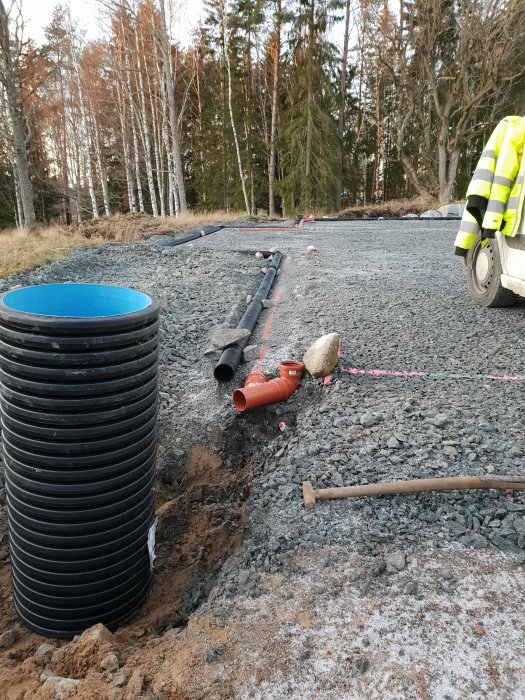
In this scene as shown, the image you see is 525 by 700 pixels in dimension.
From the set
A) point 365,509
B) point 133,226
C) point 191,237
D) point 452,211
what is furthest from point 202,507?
point 452,211

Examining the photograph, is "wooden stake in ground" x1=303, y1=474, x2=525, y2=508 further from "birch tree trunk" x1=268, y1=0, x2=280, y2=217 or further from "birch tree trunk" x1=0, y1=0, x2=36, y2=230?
"birch tree trunk" x1=268, y1=0, x2=280, y2=217

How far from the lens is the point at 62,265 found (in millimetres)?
6629

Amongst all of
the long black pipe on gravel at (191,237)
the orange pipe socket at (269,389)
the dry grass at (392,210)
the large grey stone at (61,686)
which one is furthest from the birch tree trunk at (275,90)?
the large grey stone at (61,686)

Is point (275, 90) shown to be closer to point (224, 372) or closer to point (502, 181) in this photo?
point (502, 181)

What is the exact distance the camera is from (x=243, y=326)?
4.41m

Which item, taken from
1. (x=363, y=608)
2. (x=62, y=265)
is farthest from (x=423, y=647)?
(x=62, y=265)

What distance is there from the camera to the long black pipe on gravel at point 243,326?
3619mm

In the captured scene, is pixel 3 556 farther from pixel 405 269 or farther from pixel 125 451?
pixel 405 269

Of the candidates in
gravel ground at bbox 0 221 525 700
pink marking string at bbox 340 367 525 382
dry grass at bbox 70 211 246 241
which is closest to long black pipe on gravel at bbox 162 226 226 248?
dry grass at bbox 70 211 246 241

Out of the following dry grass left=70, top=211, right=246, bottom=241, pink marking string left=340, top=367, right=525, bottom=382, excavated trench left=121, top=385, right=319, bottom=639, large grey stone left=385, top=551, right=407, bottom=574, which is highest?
dry grass left=70, top=211, right=246, bottom=241

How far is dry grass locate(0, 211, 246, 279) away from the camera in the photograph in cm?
693

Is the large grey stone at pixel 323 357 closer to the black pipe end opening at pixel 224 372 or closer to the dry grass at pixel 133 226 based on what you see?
the black pipe end opening at pixel 224 372

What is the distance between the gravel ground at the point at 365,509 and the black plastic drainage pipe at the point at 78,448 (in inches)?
18.0

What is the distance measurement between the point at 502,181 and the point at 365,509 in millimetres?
3044
